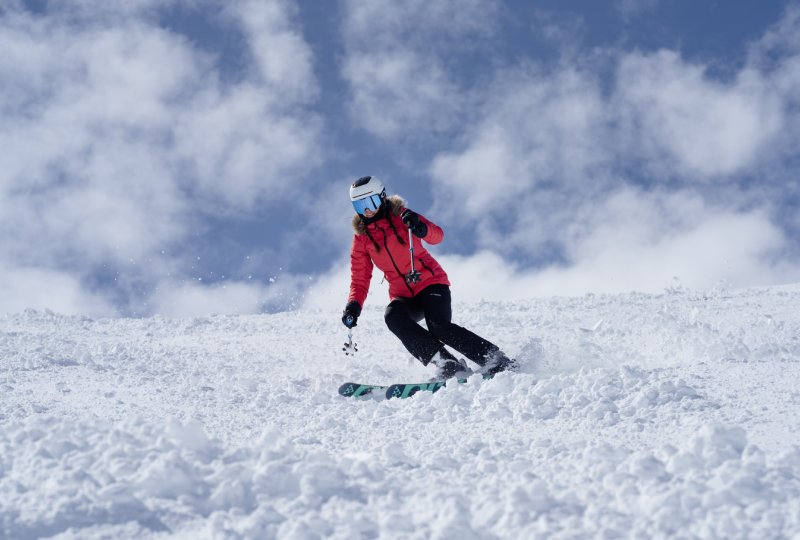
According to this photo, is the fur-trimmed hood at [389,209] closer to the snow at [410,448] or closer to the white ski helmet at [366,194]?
the white ski helmet at [366,194]

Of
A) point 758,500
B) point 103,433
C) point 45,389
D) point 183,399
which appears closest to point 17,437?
point 103,433

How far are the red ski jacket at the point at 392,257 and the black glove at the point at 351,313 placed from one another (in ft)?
0.26

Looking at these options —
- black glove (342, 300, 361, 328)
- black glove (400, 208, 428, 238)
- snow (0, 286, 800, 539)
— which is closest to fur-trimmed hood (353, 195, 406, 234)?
black glove (400, 208, 428, 238)

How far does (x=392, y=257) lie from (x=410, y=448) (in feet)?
10.1

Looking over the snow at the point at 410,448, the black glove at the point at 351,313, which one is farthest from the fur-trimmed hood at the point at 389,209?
the snow at the point at 410,448

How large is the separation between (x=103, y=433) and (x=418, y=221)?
3.63 meters

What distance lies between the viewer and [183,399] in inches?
212

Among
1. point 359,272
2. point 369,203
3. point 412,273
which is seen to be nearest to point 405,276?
point 412,273

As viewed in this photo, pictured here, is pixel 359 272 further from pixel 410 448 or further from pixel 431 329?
pixel 410 448

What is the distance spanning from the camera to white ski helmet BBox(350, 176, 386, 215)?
6.34 metres

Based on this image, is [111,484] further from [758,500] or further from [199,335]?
[199,335]

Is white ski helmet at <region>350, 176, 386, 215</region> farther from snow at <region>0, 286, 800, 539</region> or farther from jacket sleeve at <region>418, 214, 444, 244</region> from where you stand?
snow at <region>0, 286, 800, 539</region>

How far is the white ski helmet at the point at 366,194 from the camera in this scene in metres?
6.34

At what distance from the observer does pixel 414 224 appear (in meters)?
6.17
